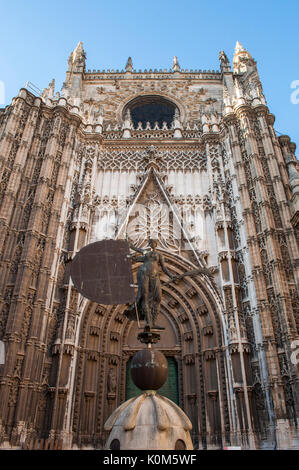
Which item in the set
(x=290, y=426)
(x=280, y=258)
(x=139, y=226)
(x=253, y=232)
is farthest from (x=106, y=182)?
(x=290, y=426)

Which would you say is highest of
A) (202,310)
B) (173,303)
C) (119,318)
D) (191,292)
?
(191,292)

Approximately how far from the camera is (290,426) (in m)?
Answer: 10.8

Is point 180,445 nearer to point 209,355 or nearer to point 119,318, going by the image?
point 209,355

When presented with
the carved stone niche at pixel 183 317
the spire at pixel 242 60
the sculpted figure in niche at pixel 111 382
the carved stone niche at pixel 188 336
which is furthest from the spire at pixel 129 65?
the sculpted figure in niche at pixel 111 382

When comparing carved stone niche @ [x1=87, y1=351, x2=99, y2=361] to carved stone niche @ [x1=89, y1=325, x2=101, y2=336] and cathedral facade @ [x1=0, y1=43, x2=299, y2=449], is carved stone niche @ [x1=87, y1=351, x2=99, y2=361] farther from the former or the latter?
carved stone niche @ [x1=89, y1=325, x2=101, y2=336]

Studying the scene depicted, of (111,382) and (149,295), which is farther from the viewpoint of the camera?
(111,382)

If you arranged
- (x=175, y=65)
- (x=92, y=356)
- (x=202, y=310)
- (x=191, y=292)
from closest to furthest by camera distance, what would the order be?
1. (x=92, y=356)
2. (x=202, y=310)
3. (x=191, y=292)
4. (x=175, y=65)

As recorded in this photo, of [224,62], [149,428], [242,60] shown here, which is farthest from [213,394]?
[224,62]

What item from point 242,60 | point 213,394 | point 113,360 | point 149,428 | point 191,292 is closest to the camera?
point 149,428

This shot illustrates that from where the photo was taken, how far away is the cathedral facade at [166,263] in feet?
38.3

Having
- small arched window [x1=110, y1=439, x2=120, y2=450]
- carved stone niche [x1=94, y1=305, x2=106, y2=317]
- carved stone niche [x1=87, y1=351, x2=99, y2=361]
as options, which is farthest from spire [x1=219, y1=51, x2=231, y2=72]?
small arched window [x1=110, y1=439, x2=120, y2=450]

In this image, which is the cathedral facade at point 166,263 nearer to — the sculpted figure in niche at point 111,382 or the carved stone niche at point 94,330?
the sculpted figure in niche at point 111,382

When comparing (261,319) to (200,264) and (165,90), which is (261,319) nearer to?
(200,264)

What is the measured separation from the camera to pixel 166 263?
15.7 meters
